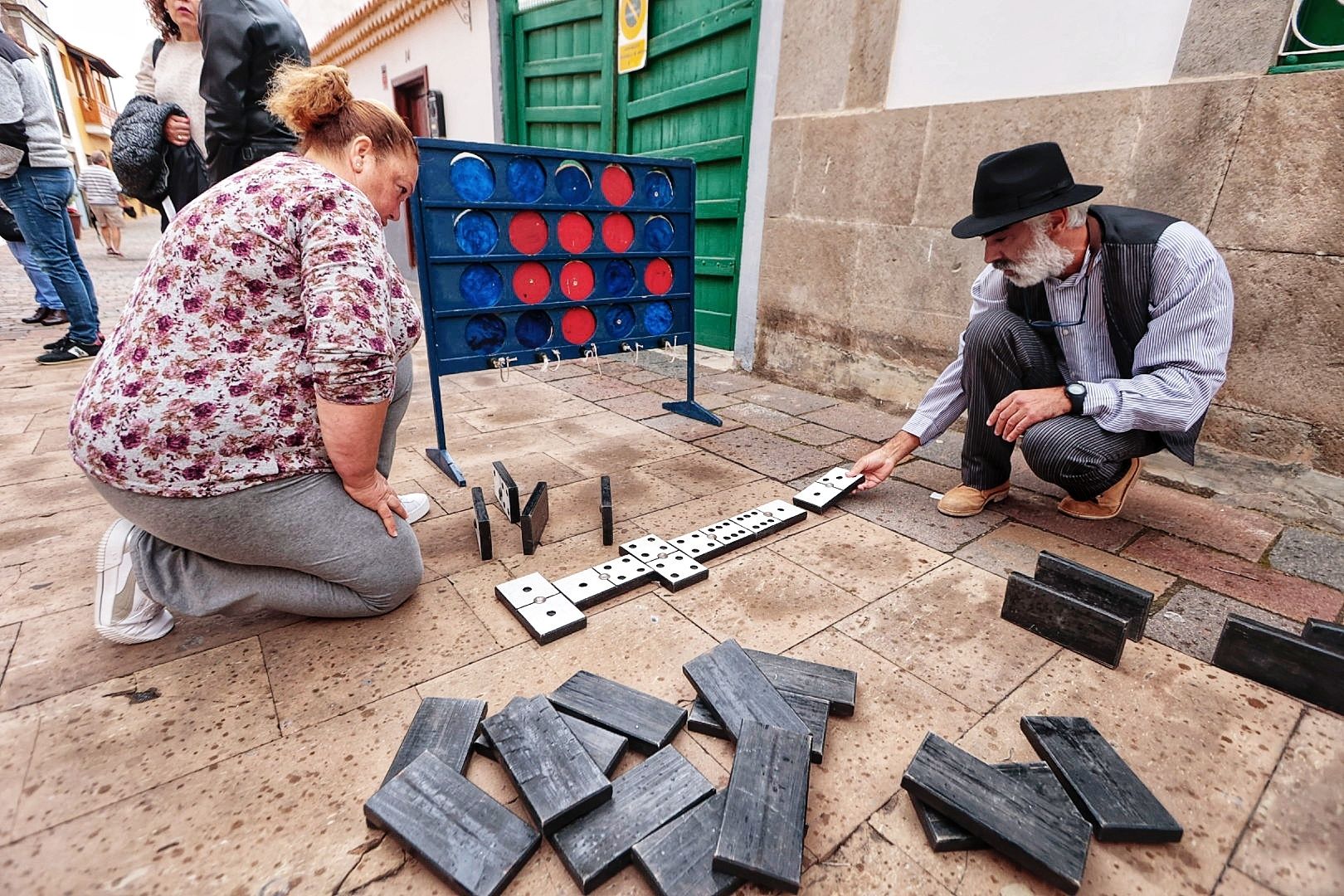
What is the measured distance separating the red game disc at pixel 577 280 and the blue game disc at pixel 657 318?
42 cm

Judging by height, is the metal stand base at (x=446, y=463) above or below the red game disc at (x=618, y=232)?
below

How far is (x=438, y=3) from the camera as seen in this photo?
7.50 metres

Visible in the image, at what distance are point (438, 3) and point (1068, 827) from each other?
30.6ft

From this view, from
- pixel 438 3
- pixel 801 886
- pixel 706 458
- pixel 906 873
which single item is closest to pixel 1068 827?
pixel 906 873

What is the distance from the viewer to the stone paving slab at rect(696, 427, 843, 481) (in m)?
3.20

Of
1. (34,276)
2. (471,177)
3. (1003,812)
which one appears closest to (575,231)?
(471,177)

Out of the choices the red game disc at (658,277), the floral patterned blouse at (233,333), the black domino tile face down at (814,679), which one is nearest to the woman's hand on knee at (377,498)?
the floral patterned blouse at (233,333)

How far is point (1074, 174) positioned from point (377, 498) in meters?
3.38

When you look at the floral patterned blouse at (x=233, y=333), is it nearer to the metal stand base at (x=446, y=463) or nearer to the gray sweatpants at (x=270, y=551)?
the gray sweatpants at (x=270, y=551)

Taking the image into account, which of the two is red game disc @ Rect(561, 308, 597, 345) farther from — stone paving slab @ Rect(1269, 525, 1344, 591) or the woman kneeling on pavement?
stone paving slab @ Rect(1269, 525, 1344, 591)

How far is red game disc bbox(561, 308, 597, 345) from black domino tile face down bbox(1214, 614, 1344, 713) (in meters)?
2.88

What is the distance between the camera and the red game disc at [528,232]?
3076 mm

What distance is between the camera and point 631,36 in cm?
552

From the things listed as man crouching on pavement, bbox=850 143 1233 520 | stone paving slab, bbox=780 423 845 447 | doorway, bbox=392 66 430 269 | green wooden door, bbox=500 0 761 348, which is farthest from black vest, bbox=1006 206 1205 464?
doorway, bbox=392 66 430 269
